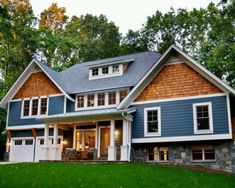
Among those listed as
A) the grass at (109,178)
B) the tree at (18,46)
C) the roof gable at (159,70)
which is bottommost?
the grass at (109,178)

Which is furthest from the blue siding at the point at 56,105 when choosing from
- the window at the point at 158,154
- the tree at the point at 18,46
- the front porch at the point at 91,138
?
the tree at the point at 18,46

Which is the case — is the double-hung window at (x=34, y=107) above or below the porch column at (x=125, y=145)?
above

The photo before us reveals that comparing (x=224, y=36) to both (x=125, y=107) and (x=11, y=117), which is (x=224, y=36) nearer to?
(x=125, y=107)

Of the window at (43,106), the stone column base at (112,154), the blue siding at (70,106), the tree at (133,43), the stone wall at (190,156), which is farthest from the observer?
the tree at (133,43)

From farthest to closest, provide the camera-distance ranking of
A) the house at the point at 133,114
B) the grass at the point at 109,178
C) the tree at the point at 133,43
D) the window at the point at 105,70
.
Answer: the tree at the point at 133,43
the window at the point at 105,70
the house at the point at 133,114
the grass at the point at 109,178

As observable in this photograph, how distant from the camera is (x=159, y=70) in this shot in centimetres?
1855

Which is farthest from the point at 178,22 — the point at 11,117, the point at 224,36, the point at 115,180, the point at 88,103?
the point at 115,180

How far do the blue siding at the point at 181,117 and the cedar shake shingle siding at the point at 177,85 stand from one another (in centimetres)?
44

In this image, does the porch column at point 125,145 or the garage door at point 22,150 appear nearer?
the porch column at point 125,145

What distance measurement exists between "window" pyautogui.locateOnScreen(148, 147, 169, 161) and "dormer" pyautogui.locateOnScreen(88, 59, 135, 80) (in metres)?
6.46

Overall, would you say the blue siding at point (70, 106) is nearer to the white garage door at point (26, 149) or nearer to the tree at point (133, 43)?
the white garage door at point (26, 149)

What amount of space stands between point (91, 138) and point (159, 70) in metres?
6.68

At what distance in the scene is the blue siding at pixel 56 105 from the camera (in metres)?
22.7

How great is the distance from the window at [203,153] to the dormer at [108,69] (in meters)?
7.98
